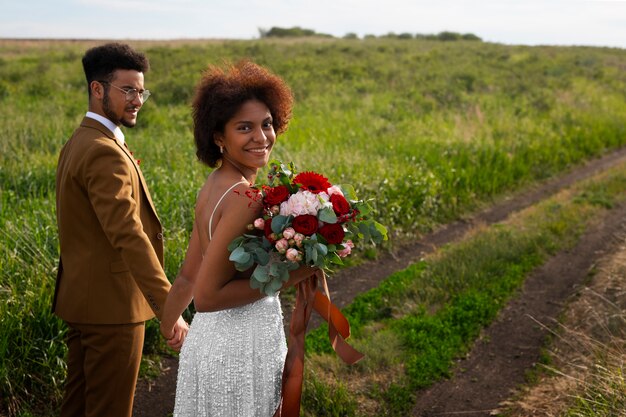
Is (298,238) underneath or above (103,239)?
above

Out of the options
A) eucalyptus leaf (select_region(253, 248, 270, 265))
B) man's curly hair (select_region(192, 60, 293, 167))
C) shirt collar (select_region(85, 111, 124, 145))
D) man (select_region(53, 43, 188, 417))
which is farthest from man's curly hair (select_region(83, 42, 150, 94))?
eucalyptus leaf (select_region(253, 248, 270, 265))

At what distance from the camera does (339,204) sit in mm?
2449

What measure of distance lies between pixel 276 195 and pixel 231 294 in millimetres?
420

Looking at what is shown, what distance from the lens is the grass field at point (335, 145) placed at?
15.5 ft

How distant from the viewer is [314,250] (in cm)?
236

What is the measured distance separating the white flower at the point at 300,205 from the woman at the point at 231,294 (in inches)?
4.6

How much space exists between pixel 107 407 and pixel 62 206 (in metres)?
0.98

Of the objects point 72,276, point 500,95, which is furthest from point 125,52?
point 500,95

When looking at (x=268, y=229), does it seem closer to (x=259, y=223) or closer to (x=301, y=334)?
(x=259, y=223)

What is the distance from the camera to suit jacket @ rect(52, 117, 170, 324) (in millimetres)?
2869

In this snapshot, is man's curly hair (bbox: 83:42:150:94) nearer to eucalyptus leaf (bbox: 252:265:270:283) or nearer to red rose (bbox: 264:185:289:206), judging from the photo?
red rose (bbox: 264:185:289:206)

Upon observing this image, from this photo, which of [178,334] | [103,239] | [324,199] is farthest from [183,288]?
[324,199]

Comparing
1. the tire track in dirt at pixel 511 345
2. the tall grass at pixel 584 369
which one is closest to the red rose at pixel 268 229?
the tall grass at pixel 584 369

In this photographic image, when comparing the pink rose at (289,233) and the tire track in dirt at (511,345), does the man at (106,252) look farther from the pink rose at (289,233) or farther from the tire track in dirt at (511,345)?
the tire track in dirt at (511,345)
